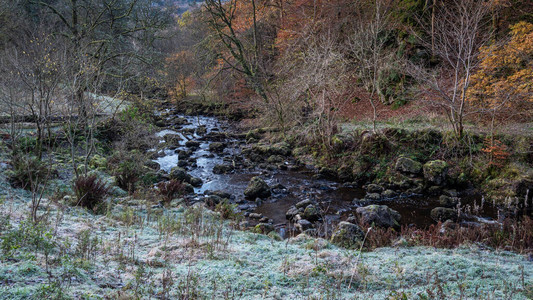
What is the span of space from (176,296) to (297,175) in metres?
9.86

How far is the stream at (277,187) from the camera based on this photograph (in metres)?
9.05

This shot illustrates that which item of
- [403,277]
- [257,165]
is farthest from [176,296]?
[257,165]

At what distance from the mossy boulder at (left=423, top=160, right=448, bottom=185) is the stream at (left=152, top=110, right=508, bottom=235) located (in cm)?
83

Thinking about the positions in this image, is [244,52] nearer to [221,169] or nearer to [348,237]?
[221,169]

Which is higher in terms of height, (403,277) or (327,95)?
(327,95)

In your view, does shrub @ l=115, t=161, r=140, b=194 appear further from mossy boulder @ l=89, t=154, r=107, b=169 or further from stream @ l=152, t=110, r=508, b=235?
stream @ l=152, t=110, r=508, b=235

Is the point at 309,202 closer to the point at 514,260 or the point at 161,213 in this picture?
the point at 161,213

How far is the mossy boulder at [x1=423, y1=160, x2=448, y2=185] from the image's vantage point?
423 inches

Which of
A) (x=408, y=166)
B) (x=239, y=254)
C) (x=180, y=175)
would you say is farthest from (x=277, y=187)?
Answer: (x=239, y=254)

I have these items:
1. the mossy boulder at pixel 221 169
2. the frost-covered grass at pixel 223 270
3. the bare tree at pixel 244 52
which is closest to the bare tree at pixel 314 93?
Answer: the bare tree at pixel 244 52

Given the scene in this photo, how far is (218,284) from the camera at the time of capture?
10.7 feet

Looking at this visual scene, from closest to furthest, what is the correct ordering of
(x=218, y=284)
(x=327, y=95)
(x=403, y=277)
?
(x=218, y=284)
(x=403, y=277)
(x=327, y=95)

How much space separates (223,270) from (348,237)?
113 inches

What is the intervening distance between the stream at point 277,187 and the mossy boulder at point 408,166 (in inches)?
48.7
